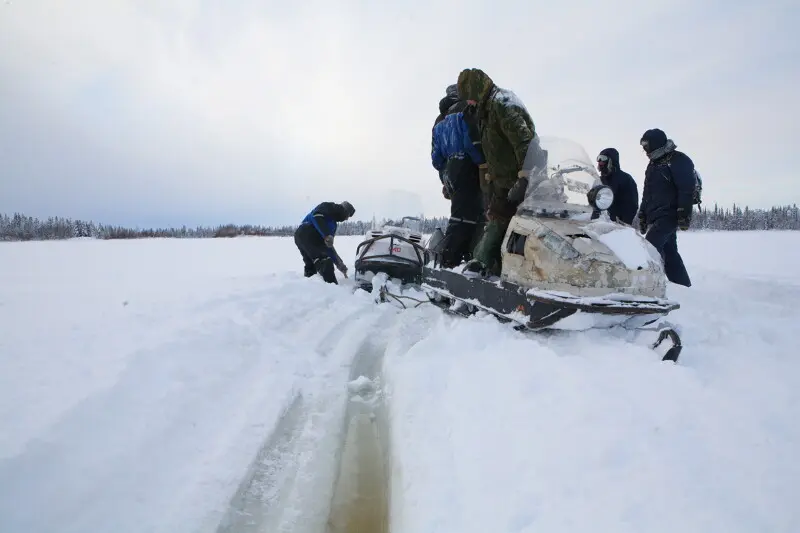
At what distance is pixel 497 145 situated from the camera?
409 centimetres

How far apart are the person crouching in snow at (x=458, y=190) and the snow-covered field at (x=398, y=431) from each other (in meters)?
1.92

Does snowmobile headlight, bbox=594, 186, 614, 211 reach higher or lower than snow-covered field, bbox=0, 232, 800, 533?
higher

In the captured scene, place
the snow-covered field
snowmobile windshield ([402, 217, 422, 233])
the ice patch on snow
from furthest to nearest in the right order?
1. snowmobile windshield ([402, 217, 422, 233])
2. the ice patch on snow
3. the snow-covered field

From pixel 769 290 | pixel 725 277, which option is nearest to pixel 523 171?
pixel 769 290

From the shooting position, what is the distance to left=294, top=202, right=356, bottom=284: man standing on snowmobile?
6.84 m

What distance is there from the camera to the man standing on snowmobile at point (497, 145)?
387 centimetres

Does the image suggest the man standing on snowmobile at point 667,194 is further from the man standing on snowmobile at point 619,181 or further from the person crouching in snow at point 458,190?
the person crouching in snow at point 458,190

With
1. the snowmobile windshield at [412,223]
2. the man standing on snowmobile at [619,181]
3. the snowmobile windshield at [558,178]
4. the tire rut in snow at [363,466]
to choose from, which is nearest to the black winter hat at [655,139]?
the man standing on snowmobile at [619,181]

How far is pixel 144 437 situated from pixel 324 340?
195cm

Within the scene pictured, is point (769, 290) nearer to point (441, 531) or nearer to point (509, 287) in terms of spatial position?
point (509, 287)

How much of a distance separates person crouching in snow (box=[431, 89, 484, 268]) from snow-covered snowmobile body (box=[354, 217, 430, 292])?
1201mm

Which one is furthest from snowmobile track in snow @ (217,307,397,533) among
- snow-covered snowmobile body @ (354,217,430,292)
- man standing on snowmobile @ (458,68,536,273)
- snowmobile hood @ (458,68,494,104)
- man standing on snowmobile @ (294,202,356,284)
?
man standing on snowmobile @ (294,202,356,284)

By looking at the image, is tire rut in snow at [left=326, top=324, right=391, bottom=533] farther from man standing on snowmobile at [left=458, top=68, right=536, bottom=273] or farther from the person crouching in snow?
the person crouching in snow

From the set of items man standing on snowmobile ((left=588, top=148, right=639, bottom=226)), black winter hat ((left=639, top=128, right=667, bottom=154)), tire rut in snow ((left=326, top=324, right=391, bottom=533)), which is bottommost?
tire rut in snow ((left=326, top=324, right=391, bottom=533))
